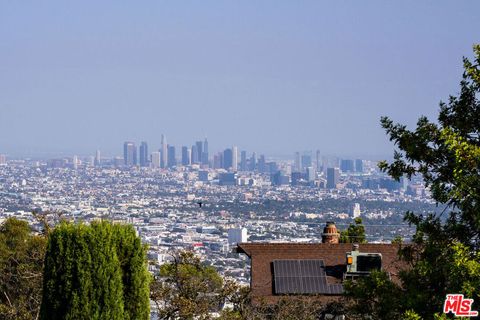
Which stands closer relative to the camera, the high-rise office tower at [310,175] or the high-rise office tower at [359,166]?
the high-rise office tower at [310,175]

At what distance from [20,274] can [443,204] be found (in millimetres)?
9256

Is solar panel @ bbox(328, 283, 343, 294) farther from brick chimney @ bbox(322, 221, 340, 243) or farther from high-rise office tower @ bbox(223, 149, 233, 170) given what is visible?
high-rise office tower @ bbox(223, 149, 233, 170)

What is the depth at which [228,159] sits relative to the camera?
642 feet

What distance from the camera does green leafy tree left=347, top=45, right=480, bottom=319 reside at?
30.3ft

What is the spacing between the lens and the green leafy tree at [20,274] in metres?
16.6

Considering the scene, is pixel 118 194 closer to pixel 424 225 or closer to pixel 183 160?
pixel 183 160

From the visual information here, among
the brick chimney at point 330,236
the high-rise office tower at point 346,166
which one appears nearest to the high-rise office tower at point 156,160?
the high-rise office tower at point 346,166

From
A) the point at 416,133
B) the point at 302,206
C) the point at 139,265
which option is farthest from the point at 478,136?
the point at 302,206

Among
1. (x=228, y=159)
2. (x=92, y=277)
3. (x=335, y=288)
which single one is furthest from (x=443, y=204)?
(x=228, y=159)

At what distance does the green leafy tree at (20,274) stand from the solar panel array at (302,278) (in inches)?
162

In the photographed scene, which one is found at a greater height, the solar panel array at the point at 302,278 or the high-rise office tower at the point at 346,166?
the solar panel array at the point at 302,278

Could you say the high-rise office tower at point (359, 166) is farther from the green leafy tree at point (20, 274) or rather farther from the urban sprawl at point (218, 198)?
the green leafy tree at point (20, 274)

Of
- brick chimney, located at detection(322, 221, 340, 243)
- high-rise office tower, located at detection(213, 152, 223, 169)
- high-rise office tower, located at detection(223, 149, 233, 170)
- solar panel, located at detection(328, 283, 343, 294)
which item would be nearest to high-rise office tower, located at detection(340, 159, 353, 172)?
high-rise office tower, located at detection(223, 149, 233, 170)

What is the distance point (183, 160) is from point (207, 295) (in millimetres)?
181027
